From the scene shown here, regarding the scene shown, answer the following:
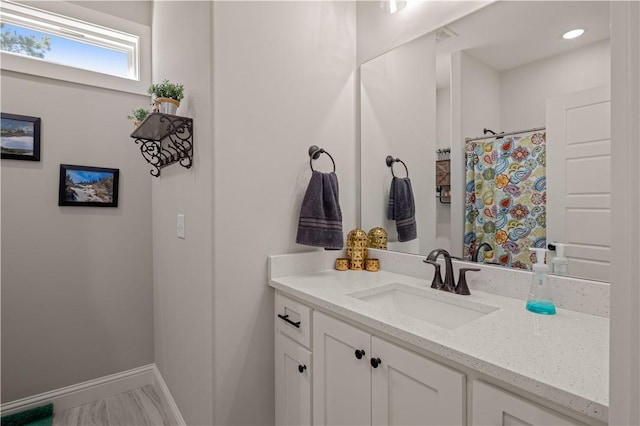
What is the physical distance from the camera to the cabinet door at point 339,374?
107 centimetres

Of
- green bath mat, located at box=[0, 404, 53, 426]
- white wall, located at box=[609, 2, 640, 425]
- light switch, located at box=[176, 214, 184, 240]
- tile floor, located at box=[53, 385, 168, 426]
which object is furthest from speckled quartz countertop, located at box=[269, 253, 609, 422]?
green bath mat, located at box=[0, 404, 53, 426]

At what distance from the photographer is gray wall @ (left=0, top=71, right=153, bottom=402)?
6.23 ft

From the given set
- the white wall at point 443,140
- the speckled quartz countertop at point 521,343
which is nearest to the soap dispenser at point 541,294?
the speckled quartz countertop at point 521,343

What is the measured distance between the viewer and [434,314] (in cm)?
131

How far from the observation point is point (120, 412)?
1994mm

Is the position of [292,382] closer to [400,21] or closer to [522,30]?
[522,30]

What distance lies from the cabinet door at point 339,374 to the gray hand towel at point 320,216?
0.40m

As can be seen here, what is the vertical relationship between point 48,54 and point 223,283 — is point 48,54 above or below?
above

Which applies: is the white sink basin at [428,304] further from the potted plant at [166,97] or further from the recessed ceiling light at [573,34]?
the potted plant at [166,97]

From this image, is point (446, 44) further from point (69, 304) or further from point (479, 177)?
point (69, 304)

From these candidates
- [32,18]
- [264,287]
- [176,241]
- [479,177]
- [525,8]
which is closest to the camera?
[525,8]

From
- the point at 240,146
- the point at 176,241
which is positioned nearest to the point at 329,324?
the point at 240,146

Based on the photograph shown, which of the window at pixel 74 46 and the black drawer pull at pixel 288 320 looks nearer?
the black drawer pull at pixel 288 320

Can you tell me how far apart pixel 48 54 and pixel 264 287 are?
6.62ft
